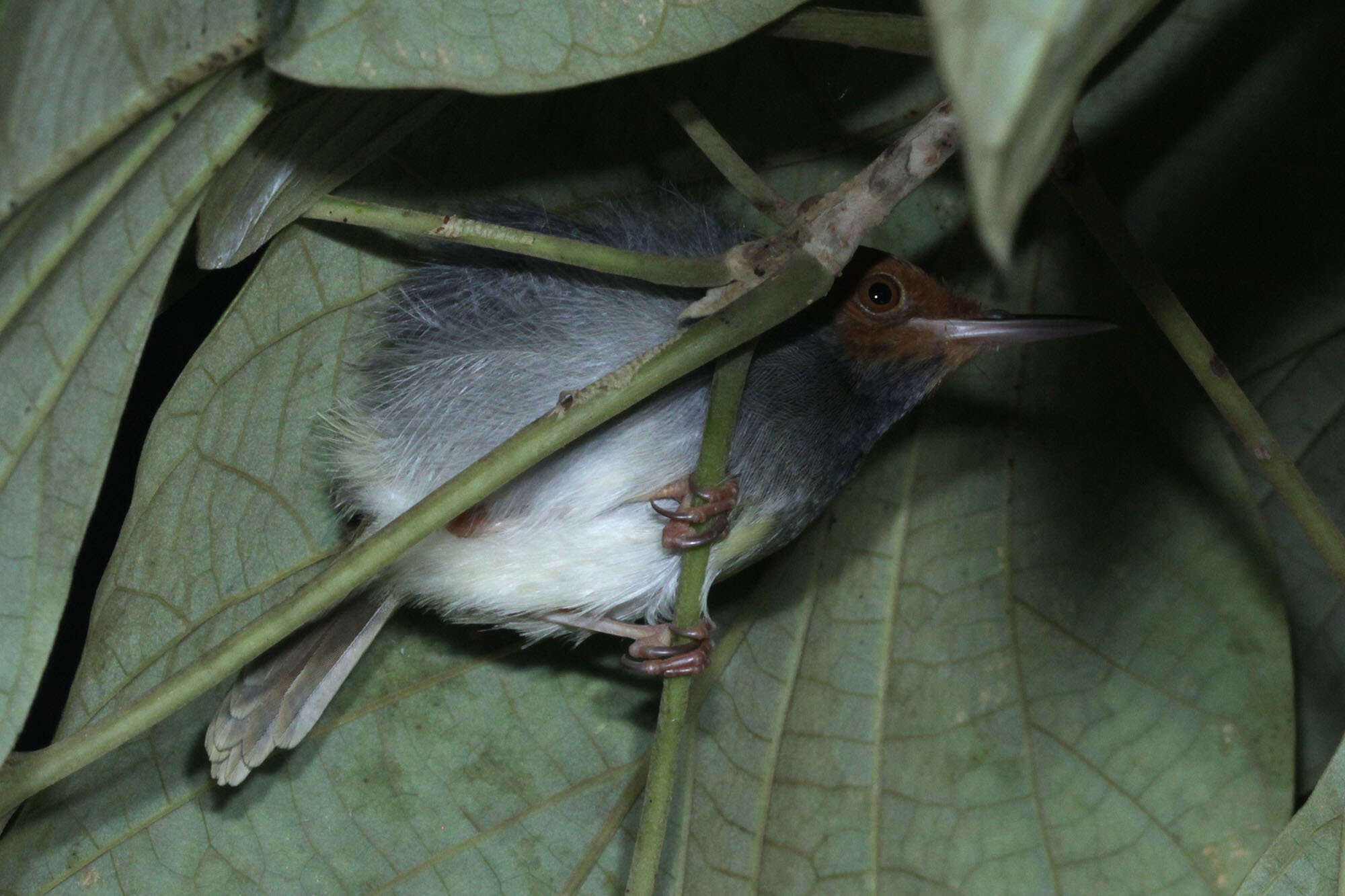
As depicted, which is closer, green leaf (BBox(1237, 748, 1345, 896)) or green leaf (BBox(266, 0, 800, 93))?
green leaf (BBox(266, 0, 800, 93))

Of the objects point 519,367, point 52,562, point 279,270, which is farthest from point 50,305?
point 519,367

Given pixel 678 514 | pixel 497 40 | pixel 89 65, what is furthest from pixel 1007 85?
pixel 678 514

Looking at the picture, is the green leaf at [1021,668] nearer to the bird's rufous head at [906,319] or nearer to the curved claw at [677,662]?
the bird's rufous head at [906,319]

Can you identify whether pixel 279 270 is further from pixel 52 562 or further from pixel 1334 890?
pixel 1334 890

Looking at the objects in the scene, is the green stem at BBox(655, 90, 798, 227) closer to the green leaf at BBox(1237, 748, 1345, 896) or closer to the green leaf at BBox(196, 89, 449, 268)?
the green leaf at BBox(196, 89, 449, 268)

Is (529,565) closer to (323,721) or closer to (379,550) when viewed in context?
(323,721)

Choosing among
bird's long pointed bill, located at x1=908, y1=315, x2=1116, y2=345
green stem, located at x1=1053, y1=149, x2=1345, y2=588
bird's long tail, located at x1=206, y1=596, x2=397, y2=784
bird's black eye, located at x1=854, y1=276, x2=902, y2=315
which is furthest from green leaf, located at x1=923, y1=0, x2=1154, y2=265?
bird's long tail, located at x1=206, y1=596, x2=397, y2=784
